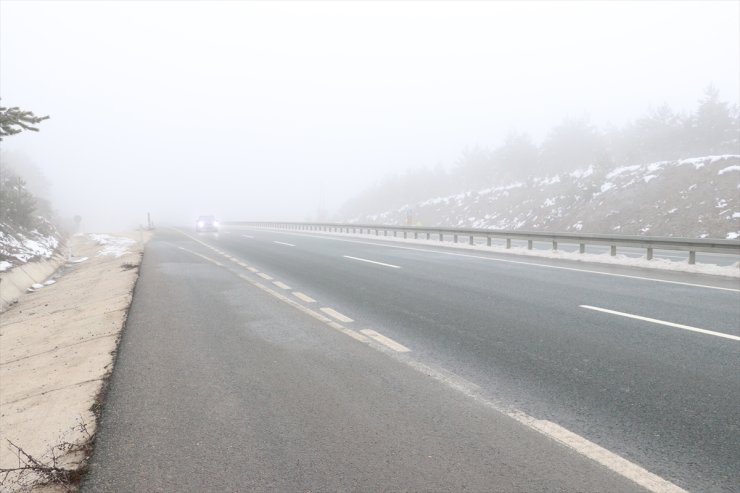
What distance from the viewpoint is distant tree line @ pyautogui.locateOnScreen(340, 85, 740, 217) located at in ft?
170

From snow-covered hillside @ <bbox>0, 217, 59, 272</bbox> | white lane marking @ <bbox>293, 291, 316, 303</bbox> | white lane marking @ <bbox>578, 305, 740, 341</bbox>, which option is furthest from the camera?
snow-covered hillside @ <bbox>0, 217, 59, 272</bbox>

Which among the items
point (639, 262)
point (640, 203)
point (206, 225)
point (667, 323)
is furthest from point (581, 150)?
point (667, 323)

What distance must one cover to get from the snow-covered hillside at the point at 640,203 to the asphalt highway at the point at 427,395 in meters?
21.1

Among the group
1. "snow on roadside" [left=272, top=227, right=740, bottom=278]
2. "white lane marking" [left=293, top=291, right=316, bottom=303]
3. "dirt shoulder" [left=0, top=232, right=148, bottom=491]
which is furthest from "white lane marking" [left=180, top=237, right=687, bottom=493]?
"snow on roadside" [left=272, top=227, right=740, bottom=278]

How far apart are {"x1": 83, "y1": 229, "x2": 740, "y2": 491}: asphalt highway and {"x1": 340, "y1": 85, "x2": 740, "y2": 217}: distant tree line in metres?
36.8

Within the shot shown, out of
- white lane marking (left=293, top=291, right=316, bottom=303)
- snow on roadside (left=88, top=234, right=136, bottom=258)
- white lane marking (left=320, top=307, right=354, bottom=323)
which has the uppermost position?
snow on roadside (left=88, top=234, right=136, bottom=258)

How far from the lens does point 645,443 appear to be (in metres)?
2.91

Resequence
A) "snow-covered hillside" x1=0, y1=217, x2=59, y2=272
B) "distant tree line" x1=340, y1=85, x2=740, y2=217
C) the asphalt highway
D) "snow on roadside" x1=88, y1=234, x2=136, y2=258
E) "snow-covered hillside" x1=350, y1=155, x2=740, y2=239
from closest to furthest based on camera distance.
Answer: the asphalt highway < "snow-covered hillside" x1=0, y1=217, x2=59, y2=272 < "snow on roadside" x1=88, y1=234, x2=136, y2=258 < "snow-covered hillside" x1=350, y1=155, x2=740, y2=239 < "distant tree line" x1=340, y1=85, x2=740, y2=217

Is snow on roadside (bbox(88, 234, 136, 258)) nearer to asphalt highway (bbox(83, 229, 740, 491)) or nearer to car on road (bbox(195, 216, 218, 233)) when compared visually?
asphalt highway (bbox(83, 229, 740, 491))

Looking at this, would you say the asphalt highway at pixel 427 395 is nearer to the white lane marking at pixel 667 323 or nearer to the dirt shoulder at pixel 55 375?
the white lane marking at pixel 667 323

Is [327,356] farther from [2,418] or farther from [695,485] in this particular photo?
[695,485]

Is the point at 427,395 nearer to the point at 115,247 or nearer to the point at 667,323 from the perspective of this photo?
the point at 667,323

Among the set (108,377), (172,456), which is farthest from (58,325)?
(172,456)

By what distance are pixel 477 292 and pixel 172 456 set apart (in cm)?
632
